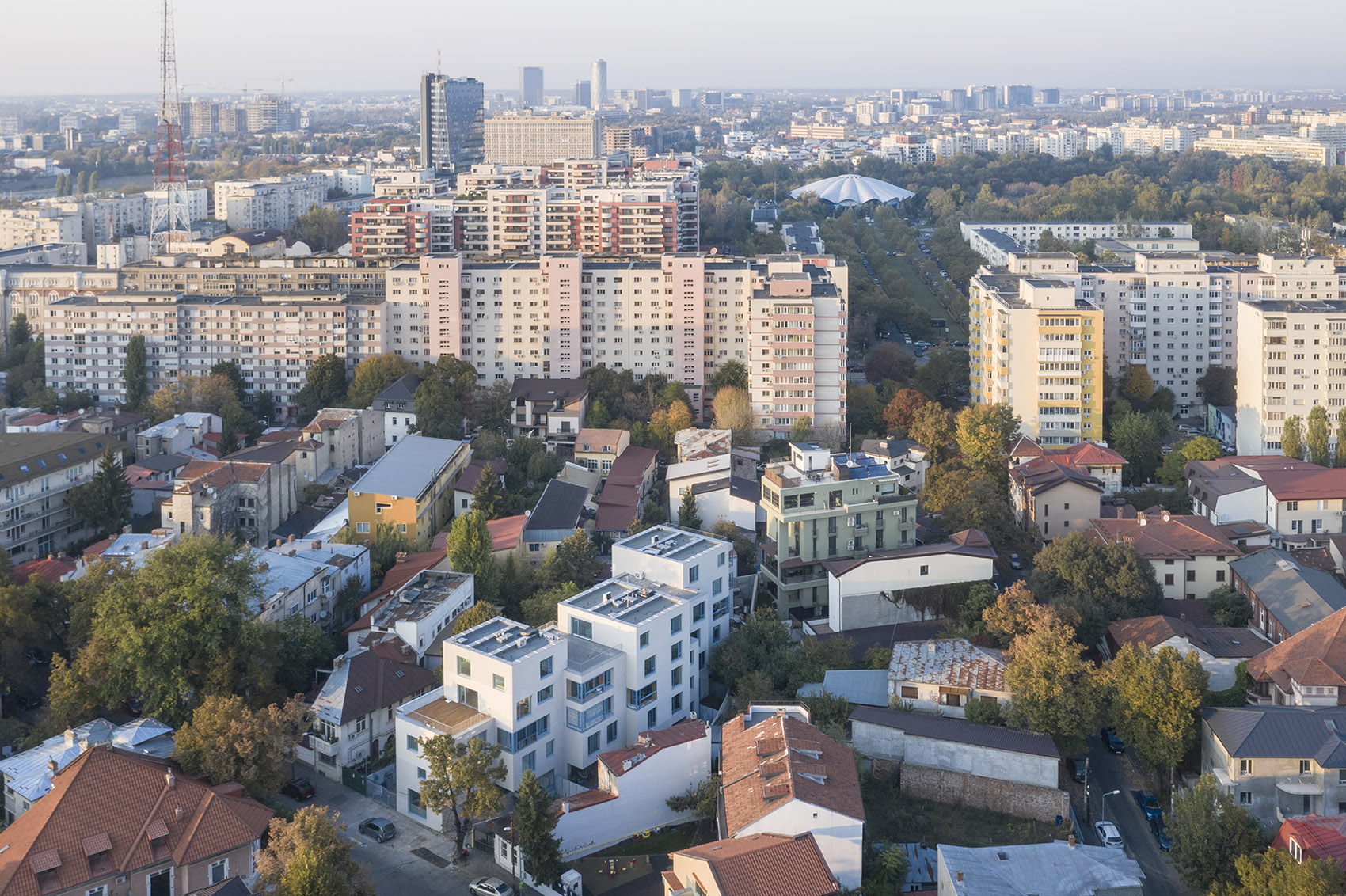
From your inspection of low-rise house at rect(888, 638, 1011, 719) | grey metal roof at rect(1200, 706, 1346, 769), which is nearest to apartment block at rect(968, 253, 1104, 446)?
low-rise house at rect(888, 638, 1011, 719)

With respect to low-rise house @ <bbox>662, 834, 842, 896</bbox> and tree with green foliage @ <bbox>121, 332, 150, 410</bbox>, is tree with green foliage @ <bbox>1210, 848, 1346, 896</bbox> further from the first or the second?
tree with green foliage @ <bbox>121, 332, 150, 410</bbox>

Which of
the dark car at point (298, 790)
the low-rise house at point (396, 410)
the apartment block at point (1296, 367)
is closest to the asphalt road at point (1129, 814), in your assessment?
the dark car at point (298, 790)

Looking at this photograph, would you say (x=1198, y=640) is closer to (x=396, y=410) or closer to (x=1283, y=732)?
(x=1283, y=732)

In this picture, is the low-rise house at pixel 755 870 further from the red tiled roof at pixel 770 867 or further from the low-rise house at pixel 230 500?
the low-rise house at pixel 230 500

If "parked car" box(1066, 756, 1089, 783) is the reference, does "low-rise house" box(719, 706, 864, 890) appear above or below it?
above

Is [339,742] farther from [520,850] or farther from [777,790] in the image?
[777,790]

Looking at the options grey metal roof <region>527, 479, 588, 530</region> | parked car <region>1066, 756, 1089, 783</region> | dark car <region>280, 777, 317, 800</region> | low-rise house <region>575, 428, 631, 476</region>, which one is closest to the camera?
dark car <region>280, 777, 317, 800</region>

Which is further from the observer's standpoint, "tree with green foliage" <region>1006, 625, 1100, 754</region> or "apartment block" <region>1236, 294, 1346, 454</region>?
"apartment block" <region>1236, 294, 1346, 454</region>
